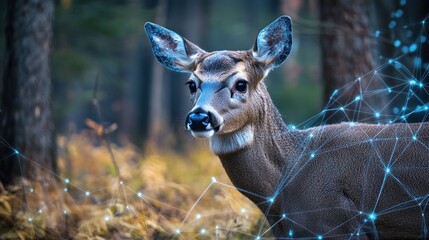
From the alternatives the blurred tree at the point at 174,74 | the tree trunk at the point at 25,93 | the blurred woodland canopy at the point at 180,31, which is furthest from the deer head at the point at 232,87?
the blurred tree at the point at 174,74

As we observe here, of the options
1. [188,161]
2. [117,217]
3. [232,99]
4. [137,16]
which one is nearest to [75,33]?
[137,16]

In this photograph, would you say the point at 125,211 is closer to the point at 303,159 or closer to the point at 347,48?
the point at 303,159


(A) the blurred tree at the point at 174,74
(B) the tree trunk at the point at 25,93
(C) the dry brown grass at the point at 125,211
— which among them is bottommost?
(A) the blurred tree at the point at 174,74

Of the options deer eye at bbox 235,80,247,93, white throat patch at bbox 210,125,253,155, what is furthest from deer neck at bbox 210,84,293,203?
deer eye at bbox 235,80,247,93

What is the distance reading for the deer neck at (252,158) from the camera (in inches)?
194

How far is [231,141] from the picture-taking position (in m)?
4.92

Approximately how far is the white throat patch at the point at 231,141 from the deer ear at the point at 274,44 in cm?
67

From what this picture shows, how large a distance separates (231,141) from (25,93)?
3.59m

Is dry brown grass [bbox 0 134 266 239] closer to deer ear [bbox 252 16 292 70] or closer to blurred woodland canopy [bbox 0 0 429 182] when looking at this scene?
blurred woodland canopy [bbox 0 0 429 182]

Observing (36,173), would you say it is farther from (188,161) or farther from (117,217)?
(188,161)

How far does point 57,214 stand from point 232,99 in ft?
9.52

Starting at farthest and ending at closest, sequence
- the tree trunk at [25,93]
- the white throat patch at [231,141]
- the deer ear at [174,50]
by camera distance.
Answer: the tree trunk at [25,93]
the deer ear at [174,50]
the white throat patch at [231,141]

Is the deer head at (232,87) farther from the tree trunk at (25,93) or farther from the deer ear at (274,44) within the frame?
the tree trunk at (25,93)

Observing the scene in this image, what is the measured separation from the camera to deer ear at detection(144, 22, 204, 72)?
18.1 ft
